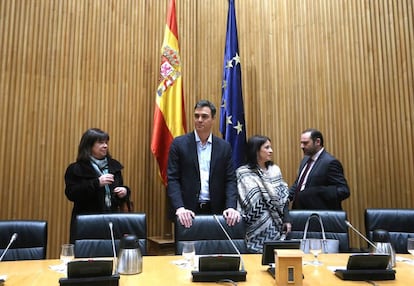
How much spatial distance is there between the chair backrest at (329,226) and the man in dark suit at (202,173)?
0.46 m

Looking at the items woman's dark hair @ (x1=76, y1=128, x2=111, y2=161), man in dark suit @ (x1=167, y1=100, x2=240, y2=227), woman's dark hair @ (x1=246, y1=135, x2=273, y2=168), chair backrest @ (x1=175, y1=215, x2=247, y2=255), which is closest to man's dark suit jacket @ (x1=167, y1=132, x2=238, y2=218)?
man in dark suit @ (x1=167, y1=100, x2=240, y2=227)

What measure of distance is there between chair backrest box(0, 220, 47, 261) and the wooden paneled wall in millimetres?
1442

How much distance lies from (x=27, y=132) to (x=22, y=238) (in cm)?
167

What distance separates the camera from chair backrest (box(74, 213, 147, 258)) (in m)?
1.97

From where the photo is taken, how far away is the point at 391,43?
369 cm

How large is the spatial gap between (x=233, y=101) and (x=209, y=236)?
5.98 feet

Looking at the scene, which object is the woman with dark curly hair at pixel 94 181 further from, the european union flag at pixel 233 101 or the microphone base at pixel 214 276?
the microphone base at pixel 214 276

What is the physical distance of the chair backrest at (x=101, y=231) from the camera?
77.7 inches

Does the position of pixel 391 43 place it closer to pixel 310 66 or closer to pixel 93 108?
pixel 310 66

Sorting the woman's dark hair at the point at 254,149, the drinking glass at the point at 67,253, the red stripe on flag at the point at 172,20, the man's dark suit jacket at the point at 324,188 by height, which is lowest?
the drinking glass at the point at 67,253

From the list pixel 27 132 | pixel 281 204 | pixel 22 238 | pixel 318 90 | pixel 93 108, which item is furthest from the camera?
pixel 318 90

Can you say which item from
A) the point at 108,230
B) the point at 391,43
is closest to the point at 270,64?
the point at 391,43

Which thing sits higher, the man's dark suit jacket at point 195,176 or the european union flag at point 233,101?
the european union flag at point 233,101

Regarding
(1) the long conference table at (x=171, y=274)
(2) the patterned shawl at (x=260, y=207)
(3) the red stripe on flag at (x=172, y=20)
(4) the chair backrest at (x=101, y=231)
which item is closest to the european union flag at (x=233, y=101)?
(3) the red stripe on flag at (x=172, y=20)
